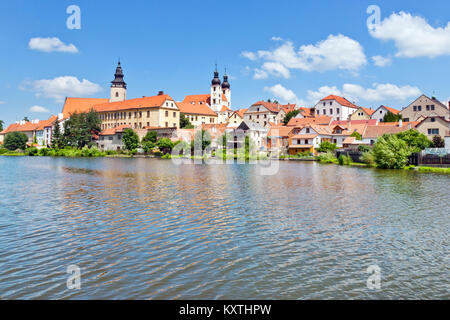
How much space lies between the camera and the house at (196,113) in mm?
130375

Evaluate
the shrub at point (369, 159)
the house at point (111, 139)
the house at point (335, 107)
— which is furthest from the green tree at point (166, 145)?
the shrub at point (369, 159)

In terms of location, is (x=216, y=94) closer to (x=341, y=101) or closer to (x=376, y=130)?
(x=341, y=101)

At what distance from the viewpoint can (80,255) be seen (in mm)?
10789

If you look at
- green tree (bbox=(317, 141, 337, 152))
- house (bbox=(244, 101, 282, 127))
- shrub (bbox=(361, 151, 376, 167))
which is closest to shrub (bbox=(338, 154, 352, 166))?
shrub (bbox=(361, 151, 376, 167))

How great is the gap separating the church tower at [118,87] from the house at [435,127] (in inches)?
4173

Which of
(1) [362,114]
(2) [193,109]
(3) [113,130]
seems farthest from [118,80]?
(1) [362,114]

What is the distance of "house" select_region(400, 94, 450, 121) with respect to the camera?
284 ft

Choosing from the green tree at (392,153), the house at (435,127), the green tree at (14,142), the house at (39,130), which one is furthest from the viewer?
the house at (39,130)

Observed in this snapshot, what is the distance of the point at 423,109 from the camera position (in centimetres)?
8875

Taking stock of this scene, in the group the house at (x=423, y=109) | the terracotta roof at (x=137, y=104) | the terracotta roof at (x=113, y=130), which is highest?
the terracotta roof at (x=137, y=104)

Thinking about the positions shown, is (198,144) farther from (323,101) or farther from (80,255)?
(80,255)

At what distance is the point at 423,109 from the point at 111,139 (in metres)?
90.8

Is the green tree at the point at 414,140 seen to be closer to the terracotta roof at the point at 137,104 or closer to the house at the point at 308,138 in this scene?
the house at the point at 308,138

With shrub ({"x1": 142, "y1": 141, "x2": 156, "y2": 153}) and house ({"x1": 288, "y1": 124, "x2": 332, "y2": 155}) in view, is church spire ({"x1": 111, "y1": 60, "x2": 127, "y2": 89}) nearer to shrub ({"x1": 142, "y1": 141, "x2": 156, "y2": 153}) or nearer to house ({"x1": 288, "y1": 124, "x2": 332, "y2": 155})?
shrub ({"x1": 142, "y1": 141, "x2": 156, "y2": 153})
